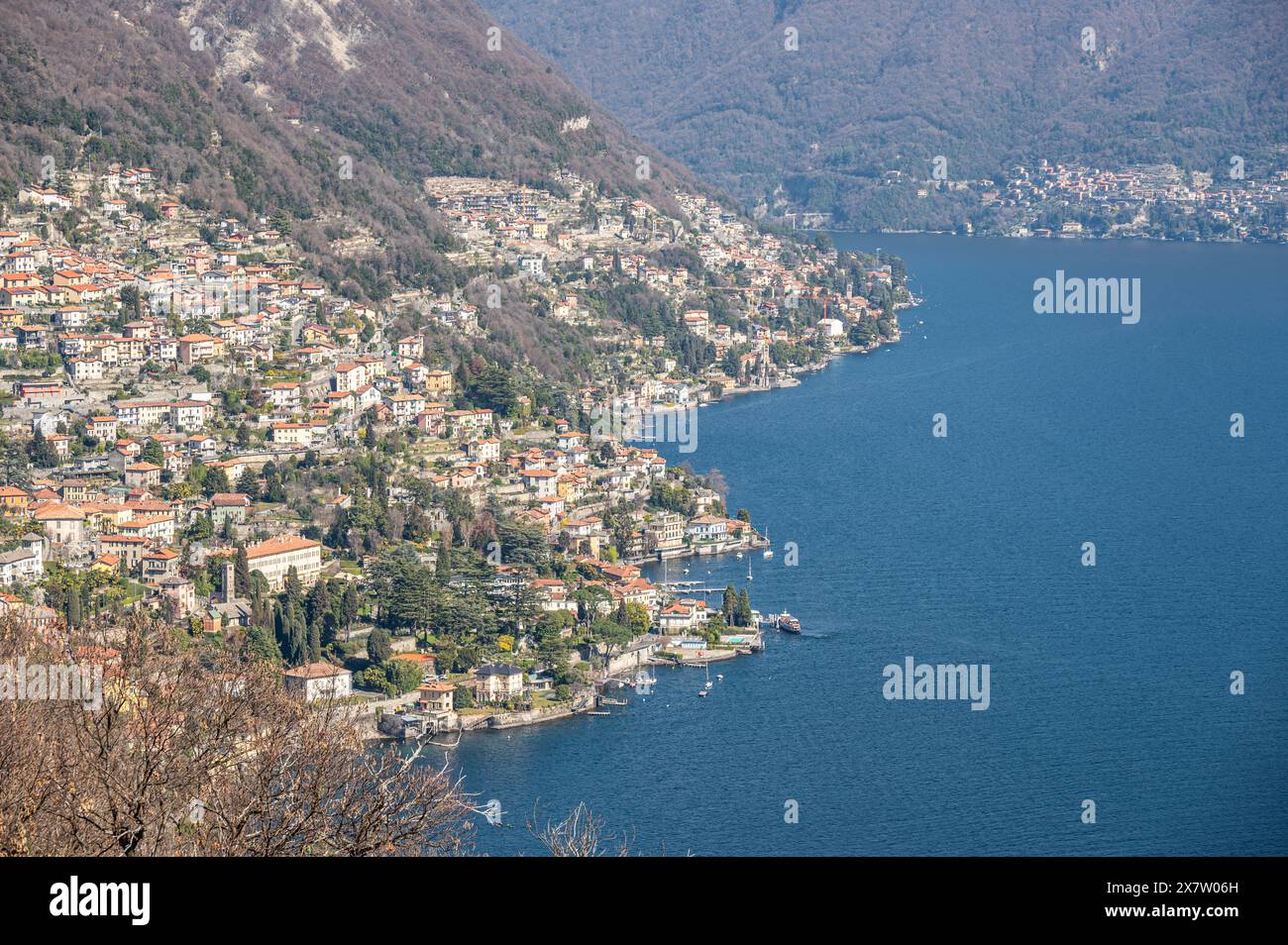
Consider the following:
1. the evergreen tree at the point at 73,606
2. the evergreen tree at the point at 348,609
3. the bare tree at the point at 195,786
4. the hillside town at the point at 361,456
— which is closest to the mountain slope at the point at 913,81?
the hillside town at the point at 361,456

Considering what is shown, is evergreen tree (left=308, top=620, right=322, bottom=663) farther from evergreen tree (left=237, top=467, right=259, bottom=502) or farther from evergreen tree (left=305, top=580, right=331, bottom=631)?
evergreen tree (left=237, top=467, right=259, bottom=502)

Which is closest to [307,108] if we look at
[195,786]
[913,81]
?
[195,786]

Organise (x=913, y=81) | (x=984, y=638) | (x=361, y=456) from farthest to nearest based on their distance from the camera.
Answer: (x=913, y=81) → (x=361, y=456) → (x=984, y=638)

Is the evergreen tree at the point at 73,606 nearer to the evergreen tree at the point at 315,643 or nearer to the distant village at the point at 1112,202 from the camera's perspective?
the evergreen tree at the point at 315,643

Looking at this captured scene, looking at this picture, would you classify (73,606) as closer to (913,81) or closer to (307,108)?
(307,108)

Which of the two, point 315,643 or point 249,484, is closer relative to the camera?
point 315,643

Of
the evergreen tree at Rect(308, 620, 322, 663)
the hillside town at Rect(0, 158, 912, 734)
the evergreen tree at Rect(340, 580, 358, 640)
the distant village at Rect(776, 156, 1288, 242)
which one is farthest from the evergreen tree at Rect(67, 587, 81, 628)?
the distant village at Rect(776, 156, 1288, 242)

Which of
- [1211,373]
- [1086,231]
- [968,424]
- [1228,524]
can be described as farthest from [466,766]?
[1086,231]
